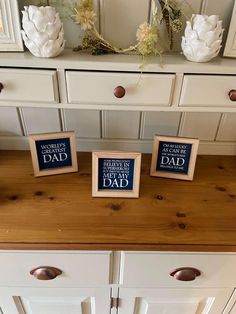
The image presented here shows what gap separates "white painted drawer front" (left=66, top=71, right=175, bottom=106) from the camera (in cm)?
79

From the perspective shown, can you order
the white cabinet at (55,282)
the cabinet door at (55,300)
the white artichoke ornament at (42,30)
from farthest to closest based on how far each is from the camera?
the cabinet door at (55,300)
the white cabinet at (55,282)
the white artichoke ornament at (42,30)

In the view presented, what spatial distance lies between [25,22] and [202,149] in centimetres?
85

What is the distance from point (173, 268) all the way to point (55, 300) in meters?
0.46

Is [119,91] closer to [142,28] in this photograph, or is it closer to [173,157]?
[142,28]

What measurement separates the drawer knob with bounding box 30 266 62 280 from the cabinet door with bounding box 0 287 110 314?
0.11m

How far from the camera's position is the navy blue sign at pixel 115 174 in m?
0.91

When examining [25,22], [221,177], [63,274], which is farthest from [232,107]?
[63,274]

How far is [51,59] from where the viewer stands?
77cm

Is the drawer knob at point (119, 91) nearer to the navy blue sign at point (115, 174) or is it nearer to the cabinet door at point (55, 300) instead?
the navy blue sign at point (115, 174)

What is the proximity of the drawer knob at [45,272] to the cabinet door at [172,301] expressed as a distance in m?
0.25

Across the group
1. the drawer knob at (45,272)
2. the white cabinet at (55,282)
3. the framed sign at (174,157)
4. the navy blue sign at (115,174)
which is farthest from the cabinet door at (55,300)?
the framed sign at (174,157)

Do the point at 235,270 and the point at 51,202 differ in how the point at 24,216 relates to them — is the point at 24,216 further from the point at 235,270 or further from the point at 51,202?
the point at 235,270

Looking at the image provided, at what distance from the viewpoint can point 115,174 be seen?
3.03 feet

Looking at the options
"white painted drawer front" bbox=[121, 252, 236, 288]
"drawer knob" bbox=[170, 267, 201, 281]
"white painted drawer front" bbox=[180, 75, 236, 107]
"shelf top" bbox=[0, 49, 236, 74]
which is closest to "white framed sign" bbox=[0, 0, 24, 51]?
"shelf top" bbox=[0, 49, 236, 74]
